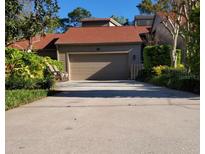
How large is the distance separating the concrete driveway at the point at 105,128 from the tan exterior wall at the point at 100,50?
63.8ft

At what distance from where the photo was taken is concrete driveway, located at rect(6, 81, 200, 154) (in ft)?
21.0

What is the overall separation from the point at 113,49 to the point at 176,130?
24602 mm

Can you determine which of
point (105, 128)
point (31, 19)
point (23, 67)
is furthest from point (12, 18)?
point (23, 67)

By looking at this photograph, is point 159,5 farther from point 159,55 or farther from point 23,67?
point 23,67

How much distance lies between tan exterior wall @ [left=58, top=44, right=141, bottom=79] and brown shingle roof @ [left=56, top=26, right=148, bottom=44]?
0.42m

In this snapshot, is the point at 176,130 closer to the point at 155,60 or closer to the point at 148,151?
the point at 148,151

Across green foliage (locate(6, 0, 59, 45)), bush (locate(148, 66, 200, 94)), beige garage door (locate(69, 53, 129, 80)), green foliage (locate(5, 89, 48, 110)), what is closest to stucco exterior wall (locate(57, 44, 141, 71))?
beige garage door (locate(69, 53, 129, 80))

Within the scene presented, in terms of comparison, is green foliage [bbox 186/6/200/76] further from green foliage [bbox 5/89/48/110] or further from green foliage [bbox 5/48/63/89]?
green foliage [bbox 5/48/63/89]

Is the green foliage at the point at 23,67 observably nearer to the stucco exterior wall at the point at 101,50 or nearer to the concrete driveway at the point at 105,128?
the concrete driveway at the point at 105,128

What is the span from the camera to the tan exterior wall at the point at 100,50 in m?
32.0

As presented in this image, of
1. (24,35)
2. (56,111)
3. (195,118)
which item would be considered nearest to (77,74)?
(24,35)

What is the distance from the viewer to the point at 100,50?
32500 mm

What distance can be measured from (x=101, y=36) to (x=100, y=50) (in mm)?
1874

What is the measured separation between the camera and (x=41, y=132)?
25.7ft
